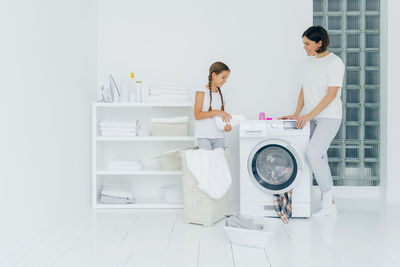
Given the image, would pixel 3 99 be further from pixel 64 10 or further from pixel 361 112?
pixel 361 112

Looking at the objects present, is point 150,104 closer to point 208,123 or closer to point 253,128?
point 208,123

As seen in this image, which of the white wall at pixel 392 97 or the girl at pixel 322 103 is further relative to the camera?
the white wall at pixel 392 97

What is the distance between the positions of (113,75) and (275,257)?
224cm

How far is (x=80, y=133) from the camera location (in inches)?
122

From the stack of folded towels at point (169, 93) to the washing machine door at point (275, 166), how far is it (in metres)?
0.81

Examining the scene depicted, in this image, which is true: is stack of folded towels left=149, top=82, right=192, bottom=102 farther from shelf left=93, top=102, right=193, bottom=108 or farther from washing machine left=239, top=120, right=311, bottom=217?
washing machine left=239, top=120, right=311, bottom=217

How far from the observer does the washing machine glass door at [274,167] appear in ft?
9.30

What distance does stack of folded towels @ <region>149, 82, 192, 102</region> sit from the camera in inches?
129

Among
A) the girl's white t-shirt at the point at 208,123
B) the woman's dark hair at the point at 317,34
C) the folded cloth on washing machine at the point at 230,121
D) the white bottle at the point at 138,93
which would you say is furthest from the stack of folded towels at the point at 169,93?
the woman's dark hair at the point at 317,34

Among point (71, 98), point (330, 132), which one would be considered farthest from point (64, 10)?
point (330, 132)

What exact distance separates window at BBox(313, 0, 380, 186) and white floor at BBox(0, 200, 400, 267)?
2.67 ft

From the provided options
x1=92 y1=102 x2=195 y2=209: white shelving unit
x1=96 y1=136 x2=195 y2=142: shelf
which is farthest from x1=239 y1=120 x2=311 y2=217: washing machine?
x1=92 y1=102 x2=195 y2=209: white shelving unit

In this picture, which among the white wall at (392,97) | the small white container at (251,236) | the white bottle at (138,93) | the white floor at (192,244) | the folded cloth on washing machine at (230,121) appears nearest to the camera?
the white floor at (192,244)

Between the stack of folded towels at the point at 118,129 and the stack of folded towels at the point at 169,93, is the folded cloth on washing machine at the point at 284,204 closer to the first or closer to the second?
the stack of folded towels at the point at 169,93
